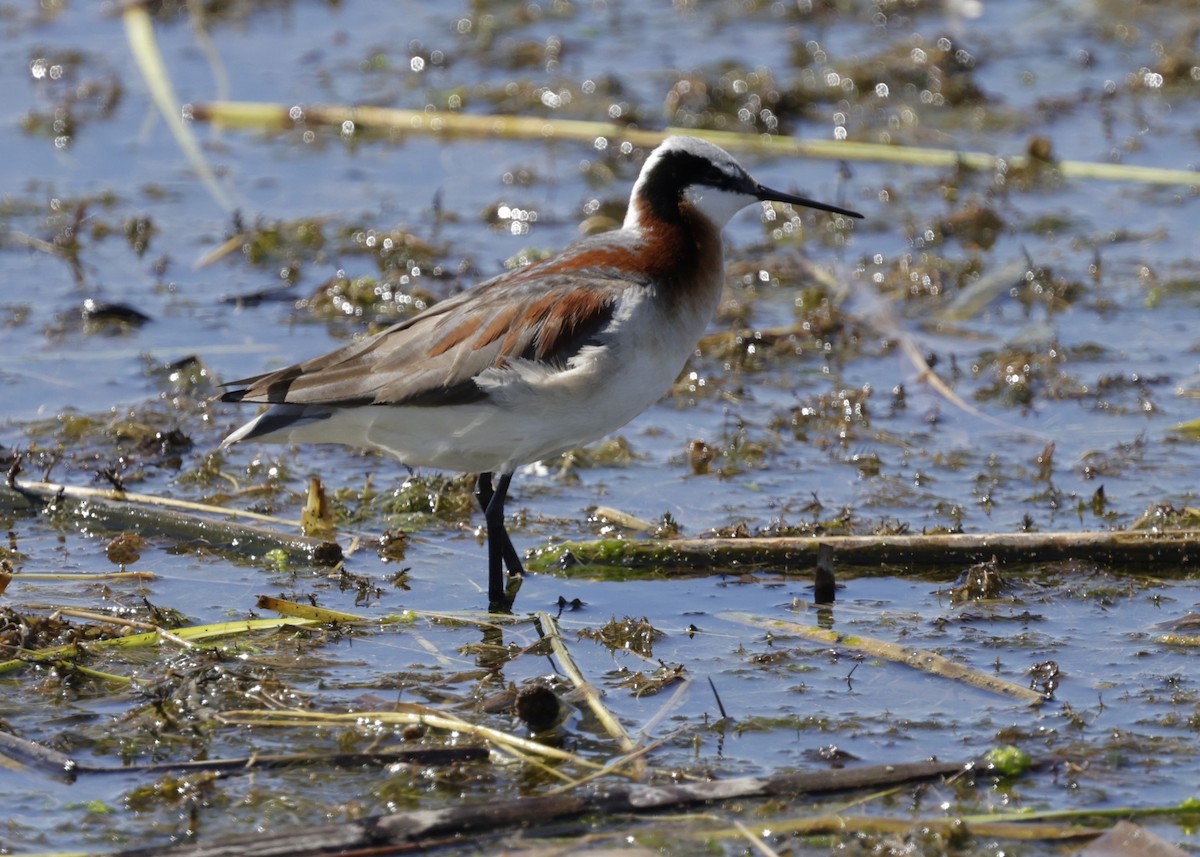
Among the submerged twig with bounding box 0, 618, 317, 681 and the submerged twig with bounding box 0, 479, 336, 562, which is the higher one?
the submerged twig with bounding box 0, 479, 336, 562

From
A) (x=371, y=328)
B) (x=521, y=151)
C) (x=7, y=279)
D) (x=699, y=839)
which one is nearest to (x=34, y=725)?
(x=699, y=839)

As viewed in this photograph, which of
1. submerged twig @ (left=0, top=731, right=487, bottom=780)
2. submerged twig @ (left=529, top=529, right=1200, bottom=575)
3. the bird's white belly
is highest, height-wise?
the bird's white belly

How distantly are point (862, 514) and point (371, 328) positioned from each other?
9.57ft

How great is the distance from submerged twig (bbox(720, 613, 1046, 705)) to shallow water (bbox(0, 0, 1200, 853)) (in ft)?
0.17

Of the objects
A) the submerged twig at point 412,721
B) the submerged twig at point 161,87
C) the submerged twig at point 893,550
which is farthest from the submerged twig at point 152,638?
the submerged twig at point 161,87

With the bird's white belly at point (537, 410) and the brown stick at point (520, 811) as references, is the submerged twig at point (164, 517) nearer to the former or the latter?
the bird's white belly at point (537, 410)

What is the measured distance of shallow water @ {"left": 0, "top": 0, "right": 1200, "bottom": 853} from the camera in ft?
18.8

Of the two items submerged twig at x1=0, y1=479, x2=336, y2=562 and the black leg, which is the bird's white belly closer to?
the black leg

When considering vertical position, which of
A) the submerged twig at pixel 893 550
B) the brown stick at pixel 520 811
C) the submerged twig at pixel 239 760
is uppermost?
the submerged twig at pixel 893 550

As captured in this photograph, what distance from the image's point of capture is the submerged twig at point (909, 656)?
19.6ft

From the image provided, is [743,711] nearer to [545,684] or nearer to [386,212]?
[545,684]

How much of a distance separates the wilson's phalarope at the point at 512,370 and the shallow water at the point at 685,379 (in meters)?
0.59

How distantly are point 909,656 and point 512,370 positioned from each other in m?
1.78

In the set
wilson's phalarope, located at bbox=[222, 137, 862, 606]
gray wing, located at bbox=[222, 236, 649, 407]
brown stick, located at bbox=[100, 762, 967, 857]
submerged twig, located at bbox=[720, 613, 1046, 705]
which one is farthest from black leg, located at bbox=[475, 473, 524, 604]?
brown stick, located at bbox=[100, 762, 967, 857]
